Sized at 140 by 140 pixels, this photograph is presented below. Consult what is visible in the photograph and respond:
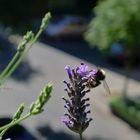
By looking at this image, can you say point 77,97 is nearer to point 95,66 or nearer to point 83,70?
point 83,70

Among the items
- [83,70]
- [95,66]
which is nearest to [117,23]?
[95,66]

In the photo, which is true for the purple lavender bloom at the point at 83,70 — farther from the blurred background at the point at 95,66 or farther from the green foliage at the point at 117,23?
the green foliage at the point at 117,23

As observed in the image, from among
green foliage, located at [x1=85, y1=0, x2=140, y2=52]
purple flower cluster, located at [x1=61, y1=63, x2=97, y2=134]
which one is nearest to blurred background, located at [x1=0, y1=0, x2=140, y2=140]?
green foliage, located at [x1=85, y1=0, x2=140, y2=52]

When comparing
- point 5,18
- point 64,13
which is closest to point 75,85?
point 5,18

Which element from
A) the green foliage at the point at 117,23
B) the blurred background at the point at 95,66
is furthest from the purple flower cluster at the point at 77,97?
the green foliage at the point at 117,23

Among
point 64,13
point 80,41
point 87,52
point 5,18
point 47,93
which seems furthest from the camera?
point 64,13

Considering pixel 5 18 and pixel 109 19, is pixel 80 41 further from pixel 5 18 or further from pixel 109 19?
pixel 5 18
